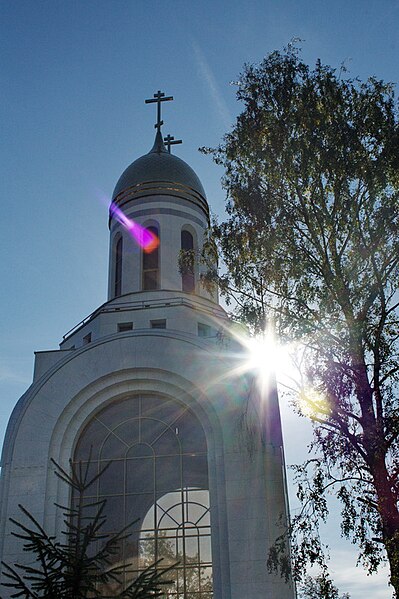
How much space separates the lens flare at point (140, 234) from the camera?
23000 mm

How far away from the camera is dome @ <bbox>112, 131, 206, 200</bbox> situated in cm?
2416

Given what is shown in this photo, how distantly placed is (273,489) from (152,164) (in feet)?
42.6

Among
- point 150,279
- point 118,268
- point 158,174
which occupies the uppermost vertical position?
point 158,174

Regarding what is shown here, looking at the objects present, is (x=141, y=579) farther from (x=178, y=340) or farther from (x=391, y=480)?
(x=178, y=340)

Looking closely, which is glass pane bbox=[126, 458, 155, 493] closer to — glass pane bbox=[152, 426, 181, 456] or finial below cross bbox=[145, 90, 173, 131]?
glass pane bbox=[152, 426, 181, 456]

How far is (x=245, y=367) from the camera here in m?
18.4

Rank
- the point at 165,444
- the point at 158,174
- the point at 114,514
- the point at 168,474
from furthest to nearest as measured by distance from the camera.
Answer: the point at 158,174
the point at 165,444
the point at 168,474
the point at 114,514

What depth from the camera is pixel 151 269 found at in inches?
890

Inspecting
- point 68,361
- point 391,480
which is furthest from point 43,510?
point 391,480

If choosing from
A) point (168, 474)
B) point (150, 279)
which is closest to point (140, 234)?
point (150, 279)

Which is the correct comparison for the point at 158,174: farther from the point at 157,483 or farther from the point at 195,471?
the point at 157,483

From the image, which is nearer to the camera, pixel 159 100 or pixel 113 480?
pixel 113 480

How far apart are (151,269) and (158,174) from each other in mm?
3816

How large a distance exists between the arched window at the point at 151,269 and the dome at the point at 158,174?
2.34 metres
